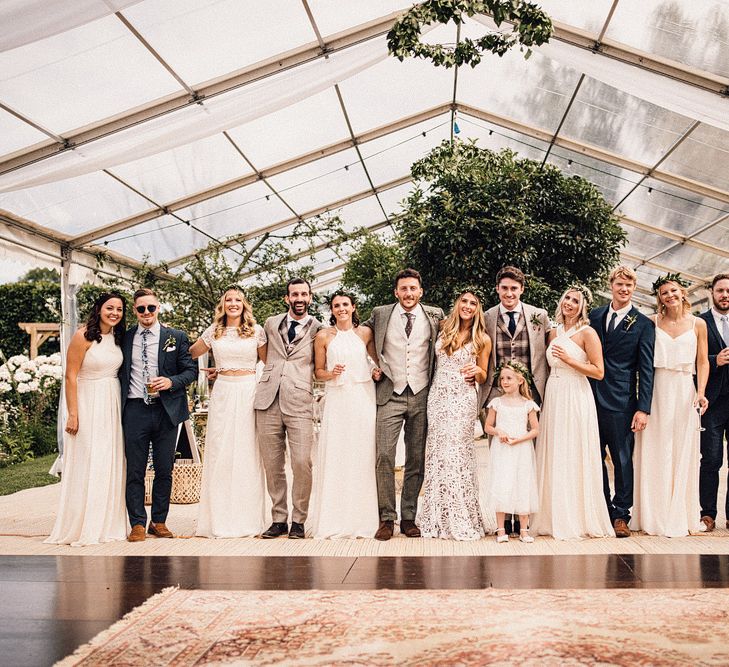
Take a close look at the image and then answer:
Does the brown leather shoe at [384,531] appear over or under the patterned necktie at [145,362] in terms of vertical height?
under

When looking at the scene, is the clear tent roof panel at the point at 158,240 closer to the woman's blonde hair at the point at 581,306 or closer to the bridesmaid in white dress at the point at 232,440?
the bridesmaid in white dress at the point at 232,440

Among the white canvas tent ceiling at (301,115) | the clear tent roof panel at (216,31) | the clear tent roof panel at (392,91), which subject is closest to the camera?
the clear tent roof panel at (216,31)

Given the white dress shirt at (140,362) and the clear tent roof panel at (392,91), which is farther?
the clear tent roof panel at (392,91)

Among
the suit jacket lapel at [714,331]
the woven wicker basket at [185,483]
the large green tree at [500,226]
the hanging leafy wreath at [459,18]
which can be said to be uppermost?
the large green tree at [500,226]

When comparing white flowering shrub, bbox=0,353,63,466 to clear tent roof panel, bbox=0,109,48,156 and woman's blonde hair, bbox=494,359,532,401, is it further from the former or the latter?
woman's blonde hair, bbox=494,359,532,401

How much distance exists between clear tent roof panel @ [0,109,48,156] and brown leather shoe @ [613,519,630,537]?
570 centimetres

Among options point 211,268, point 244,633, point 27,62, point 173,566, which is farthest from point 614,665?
point 211,268

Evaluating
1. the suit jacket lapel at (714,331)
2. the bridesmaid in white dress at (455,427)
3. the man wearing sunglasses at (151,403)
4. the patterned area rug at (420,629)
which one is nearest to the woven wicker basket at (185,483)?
the man wearing sunglasses at (151,403)

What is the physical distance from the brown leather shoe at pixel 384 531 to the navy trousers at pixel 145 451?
1417mm

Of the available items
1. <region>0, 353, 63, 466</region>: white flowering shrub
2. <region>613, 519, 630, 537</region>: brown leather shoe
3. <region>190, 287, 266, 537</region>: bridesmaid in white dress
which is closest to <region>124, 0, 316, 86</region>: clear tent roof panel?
<region>190, 287, 266, 537</region>: bridesmaid in white dress

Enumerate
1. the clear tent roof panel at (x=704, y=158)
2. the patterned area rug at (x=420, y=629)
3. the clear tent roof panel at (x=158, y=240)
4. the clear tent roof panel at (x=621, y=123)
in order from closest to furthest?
1. the patterned area rug at (x=420, y=629)
2. the clear tent roof panel at (x=704, y=158)
3. the clear tent roof panel at (x=621, y=123)
4. the clear tent roof panel at (x=158, y=240)

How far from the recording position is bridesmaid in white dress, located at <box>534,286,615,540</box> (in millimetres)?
4891

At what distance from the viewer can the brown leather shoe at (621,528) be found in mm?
4883

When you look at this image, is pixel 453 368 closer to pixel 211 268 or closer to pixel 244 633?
pixel 244 633
